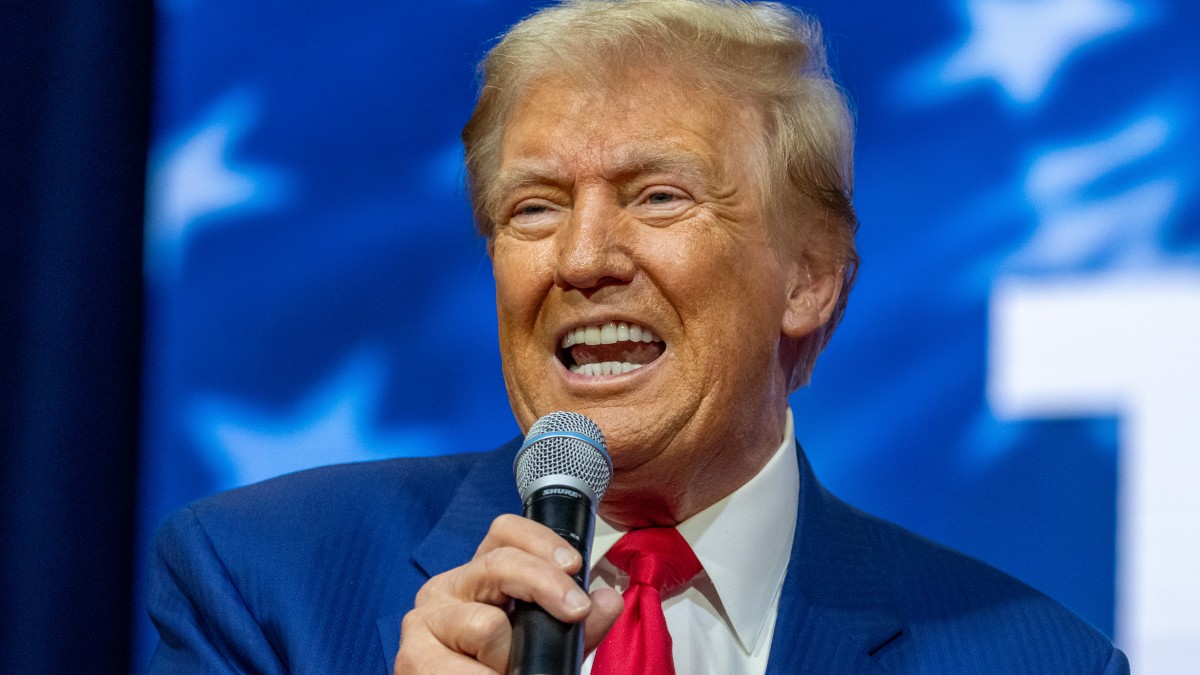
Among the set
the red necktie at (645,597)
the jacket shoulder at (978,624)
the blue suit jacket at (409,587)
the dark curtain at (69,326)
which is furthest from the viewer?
the dark curtain at (69,326)

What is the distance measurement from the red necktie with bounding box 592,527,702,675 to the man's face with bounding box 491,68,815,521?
0.25ft

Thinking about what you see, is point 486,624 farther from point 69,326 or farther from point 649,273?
point 69,326

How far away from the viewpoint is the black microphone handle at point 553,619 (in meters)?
1.16

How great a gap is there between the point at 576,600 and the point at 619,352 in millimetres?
788

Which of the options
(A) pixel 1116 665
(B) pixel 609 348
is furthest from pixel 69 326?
(A) pixel 1116 665

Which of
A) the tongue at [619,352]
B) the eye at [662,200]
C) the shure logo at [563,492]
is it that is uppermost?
the eye at [662,200]

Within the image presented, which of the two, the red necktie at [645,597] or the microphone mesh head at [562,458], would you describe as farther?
the red necktie at [645,597]

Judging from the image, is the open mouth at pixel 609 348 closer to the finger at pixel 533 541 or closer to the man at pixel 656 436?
the man at pixel 656 436

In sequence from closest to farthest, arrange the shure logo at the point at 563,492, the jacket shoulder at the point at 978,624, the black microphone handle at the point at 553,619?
the black microphone handle at the point at 553,619 < the shure logo at the point at 563,492 < the jacket shoulder at the point at 978,624

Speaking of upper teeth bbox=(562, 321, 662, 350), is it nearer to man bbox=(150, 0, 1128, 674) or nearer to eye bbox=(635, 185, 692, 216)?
man bbox=(150, 0, 1128, 674)

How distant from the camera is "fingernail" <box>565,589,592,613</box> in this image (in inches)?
46.2

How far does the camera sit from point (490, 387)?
2.66 m

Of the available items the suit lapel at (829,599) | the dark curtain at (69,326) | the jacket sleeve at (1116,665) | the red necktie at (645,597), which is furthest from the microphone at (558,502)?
the dark curtain at (69,326)

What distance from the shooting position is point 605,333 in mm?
1896
